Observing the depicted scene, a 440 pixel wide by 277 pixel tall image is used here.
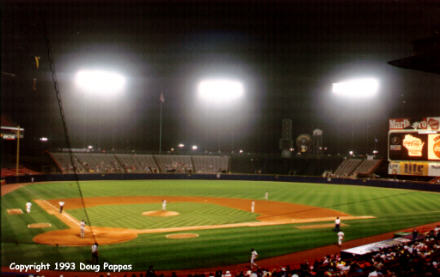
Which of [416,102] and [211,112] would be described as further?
[211,112]

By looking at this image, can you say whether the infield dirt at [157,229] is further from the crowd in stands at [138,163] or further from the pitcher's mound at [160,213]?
the crowd in stands at [138,163]

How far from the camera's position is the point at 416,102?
5000 centimetres

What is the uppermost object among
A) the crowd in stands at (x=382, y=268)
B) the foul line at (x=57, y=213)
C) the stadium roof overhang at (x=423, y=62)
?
the stadium roof overhang at (x=423, y=62)

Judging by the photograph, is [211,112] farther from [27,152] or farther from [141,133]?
[27,152]

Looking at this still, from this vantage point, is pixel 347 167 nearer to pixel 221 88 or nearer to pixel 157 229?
pixel 221 88

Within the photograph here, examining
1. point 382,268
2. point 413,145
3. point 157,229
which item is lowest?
point 157,229

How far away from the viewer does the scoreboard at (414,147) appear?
1479 inches

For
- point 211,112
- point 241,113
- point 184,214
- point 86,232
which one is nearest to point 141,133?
point 211,112

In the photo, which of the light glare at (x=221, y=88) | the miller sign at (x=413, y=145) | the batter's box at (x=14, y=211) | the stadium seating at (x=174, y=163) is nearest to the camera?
the batter's box at (x=14, y=211)

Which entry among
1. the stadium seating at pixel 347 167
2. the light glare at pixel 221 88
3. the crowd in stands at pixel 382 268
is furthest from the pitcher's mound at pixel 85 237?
the stadium seating at pixel 347 167

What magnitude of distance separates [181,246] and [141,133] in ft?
180

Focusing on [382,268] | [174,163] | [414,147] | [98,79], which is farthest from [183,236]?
[174,163]

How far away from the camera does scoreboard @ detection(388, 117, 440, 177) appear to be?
37562mm

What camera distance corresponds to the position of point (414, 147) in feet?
132
